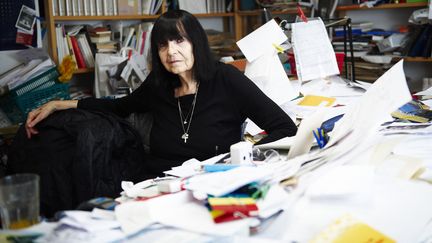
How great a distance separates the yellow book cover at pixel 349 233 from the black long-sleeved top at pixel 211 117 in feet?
2.68

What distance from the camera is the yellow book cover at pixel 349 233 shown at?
2.61ft

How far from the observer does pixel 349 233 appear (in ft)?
2.66

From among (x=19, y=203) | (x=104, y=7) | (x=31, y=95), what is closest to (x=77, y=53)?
(x=104, y=7)

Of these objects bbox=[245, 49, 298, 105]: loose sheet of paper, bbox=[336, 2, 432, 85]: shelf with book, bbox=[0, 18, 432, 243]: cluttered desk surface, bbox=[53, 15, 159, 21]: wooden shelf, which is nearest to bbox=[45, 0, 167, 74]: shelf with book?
bbox=[53, 15, 159, 21]: wooden shelf

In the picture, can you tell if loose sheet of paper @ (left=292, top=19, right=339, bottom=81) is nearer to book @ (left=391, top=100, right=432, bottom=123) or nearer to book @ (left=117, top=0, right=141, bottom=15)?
book @ (left=391, top=100, right=432, bottom=123)

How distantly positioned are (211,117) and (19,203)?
100cm

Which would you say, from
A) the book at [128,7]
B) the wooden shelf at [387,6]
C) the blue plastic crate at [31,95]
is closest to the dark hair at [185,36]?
the blue plastic crate at [31,95]

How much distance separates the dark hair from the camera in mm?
1717

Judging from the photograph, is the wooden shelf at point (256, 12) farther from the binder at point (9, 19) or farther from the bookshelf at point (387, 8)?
the binder at point (9, 19)

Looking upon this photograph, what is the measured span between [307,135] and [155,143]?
0.77 m

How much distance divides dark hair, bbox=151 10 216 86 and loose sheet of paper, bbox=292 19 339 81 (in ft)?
1.95

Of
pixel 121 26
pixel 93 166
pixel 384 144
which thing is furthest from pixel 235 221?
pixel 121 26

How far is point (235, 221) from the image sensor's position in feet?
2.68

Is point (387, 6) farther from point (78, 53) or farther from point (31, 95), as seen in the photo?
point (31, 95)
